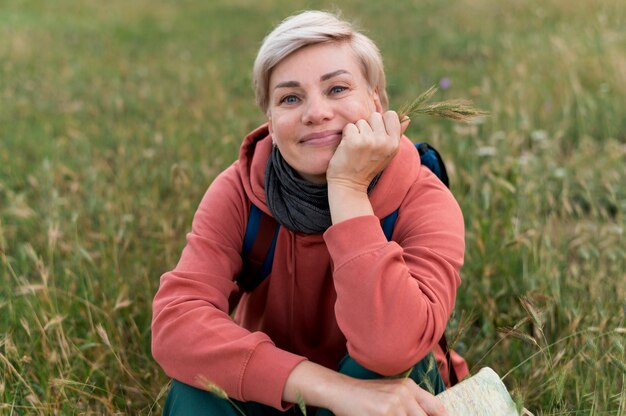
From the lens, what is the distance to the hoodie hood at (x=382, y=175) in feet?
6.62

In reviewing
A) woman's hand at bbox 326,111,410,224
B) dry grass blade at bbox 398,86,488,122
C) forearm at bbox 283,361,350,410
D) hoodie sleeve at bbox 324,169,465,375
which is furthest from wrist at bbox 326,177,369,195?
forearm at bbox 283,361,350,410

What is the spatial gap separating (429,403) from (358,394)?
0.18 metres

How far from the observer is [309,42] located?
199cm

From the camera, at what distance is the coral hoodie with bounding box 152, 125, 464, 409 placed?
1739 mm

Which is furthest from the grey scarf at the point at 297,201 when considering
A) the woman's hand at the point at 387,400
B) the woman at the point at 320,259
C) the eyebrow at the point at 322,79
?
the woman's hand at the point at 387,400

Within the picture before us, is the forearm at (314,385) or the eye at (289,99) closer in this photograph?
the forearm at (314,385)

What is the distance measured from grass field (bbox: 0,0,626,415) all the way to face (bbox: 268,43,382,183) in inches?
26.6

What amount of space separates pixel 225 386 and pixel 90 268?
1515 mm

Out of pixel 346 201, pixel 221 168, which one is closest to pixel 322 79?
pixel 346 201

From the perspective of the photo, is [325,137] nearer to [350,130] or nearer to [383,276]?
[350,130]

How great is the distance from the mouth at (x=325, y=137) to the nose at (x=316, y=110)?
3 cm

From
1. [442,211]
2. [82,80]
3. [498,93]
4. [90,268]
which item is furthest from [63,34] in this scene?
[442,211]

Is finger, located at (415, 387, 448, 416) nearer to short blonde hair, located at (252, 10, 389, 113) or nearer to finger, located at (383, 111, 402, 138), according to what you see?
finger, located at (383, 111, 402, 138)

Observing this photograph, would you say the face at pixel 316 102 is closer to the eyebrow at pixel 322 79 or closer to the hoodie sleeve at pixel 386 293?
the eyebrow at pixel 322 79
